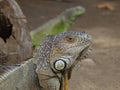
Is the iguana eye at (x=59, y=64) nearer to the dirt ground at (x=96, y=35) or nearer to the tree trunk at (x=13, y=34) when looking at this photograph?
the dirt ground at (x=96, y=35)

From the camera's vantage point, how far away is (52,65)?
2807mm

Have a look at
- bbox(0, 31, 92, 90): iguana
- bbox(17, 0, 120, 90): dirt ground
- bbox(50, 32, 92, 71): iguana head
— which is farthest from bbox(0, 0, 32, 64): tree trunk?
bbox(50, 32, 92, 71): iguana head

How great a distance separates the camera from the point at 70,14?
6527mm

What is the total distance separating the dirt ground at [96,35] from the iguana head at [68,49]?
709mm

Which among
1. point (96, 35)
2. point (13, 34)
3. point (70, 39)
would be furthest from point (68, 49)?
point (96, 35)

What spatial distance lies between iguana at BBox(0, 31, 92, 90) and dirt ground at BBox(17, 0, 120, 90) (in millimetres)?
690

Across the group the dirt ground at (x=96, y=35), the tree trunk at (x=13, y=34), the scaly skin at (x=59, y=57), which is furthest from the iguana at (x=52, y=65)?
the tree trunk at (x=13, y=34)

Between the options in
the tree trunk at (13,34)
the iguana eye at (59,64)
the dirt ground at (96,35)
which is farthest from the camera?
the dirt ground at (96,35)

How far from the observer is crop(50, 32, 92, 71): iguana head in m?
2.81

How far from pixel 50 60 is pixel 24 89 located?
1.00 feet

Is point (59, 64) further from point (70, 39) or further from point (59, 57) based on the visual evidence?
point (70, 39)

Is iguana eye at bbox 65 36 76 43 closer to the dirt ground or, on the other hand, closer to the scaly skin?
the scaly skin

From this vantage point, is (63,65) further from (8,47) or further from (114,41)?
(114,41)

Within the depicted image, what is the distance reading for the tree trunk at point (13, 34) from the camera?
4.59m
